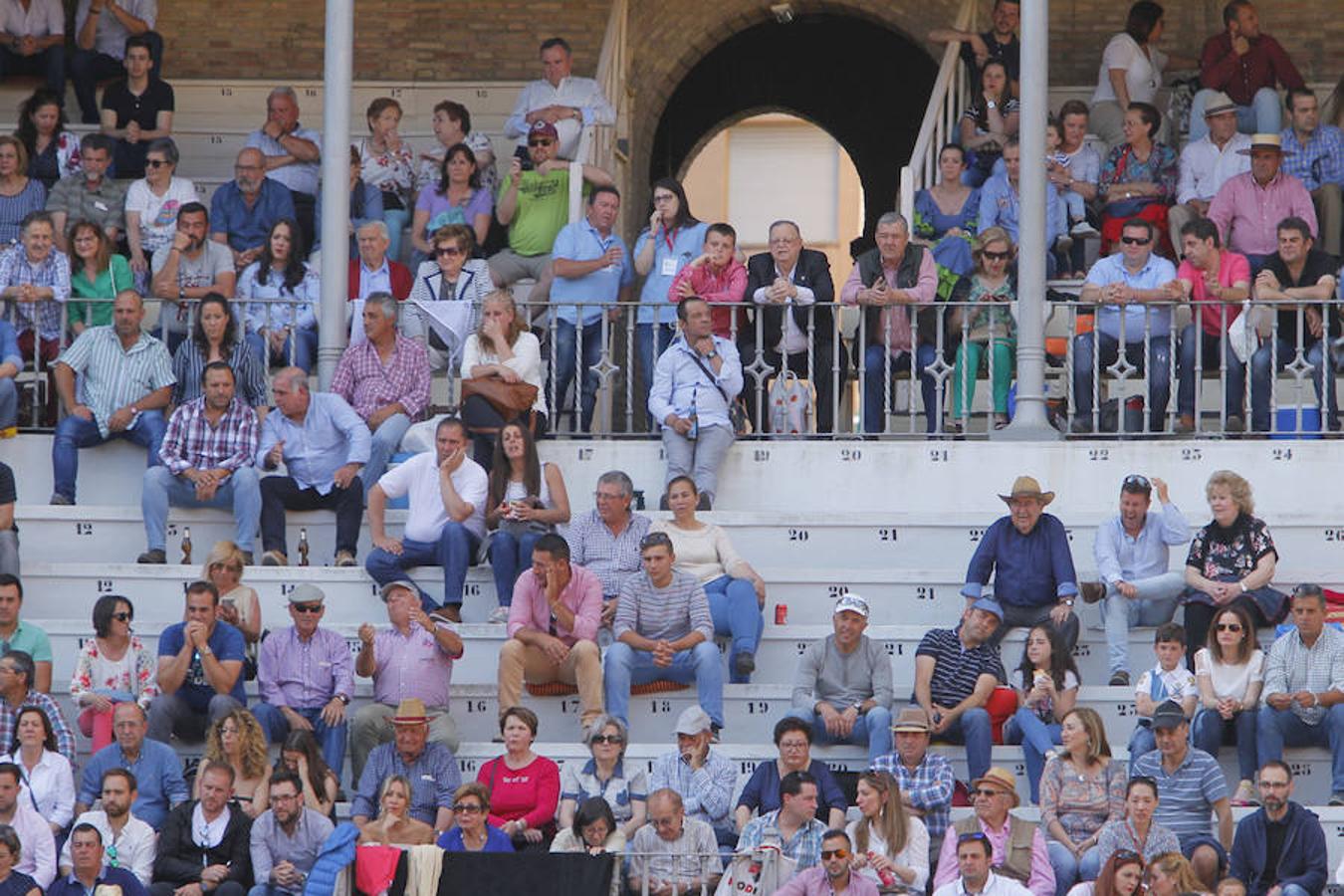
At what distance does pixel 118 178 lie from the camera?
18.3m

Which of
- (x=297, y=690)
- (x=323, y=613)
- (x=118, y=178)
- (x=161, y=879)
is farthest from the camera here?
(x=118, y=178)

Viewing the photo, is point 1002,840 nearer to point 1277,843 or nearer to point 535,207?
point 1277,843

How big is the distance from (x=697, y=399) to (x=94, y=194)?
13.6 ft

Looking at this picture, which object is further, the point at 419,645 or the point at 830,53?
the point at 830,53

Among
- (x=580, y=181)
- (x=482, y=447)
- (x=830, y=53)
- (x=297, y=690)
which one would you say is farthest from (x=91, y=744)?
(x=830, y=53)

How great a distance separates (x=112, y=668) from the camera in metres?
13.4

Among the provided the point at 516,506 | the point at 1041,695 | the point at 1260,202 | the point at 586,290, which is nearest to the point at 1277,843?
the point at 1041,695

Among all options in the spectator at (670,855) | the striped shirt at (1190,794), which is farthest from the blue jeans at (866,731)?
the striped shirt at (1190,794)

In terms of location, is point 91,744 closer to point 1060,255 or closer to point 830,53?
point 1060,255

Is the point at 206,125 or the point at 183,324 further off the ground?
the point at 206,125

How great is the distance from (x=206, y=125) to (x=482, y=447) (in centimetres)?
586

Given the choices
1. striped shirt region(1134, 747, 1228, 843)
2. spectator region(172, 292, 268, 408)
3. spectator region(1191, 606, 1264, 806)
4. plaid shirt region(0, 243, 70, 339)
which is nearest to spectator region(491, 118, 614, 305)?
spectator region(172, 292, 268, 408)

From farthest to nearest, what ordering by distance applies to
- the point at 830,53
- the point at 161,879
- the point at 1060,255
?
the point at 830,53 → the point at 1060,255 → the point at 161,879

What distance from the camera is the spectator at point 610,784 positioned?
1262cm
